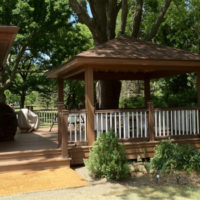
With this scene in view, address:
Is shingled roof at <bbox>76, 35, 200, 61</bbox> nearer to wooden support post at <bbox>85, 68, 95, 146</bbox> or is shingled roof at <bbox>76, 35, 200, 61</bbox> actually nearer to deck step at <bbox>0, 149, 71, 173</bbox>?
wooden support post at <bbox>85, 68, 95, 146</bbox>

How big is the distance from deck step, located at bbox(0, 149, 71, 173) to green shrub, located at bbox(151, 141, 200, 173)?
7.29 feet

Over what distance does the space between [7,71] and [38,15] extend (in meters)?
5.18

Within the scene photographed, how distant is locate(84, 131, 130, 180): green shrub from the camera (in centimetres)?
562

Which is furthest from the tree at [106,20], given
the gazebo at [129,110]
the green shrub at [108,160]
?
the green shrub at [108,160]

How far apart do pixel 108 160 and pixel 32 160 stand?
81.7 inches

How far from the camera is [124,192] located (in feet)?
16.3

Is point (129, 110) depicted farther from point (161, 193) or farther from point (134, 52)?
point (161, 193)

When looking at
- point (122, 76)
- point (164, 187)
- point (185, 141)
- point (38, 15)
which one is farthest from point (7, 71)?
point (164, 187)

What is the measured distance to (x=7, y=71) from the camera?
18344 mm

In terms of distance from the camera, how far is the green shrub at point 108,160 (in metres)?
5.62

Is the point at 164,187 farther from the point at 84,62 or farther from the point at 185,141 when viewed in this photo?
the point at 84,62

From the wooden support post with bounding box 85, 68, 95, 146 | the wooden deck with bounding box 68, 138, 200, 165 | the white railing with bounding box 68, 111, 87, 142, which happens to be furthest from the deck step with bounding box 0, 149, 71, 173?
the wooden support post with bounding box 85, 68, 95, 146

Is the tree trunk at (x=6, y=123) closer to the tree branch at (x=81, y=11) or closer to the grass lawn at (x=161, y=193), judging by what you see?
the tree branch at (x=81, y=11)

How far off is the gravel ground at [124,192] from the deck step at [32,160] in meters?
1.30
